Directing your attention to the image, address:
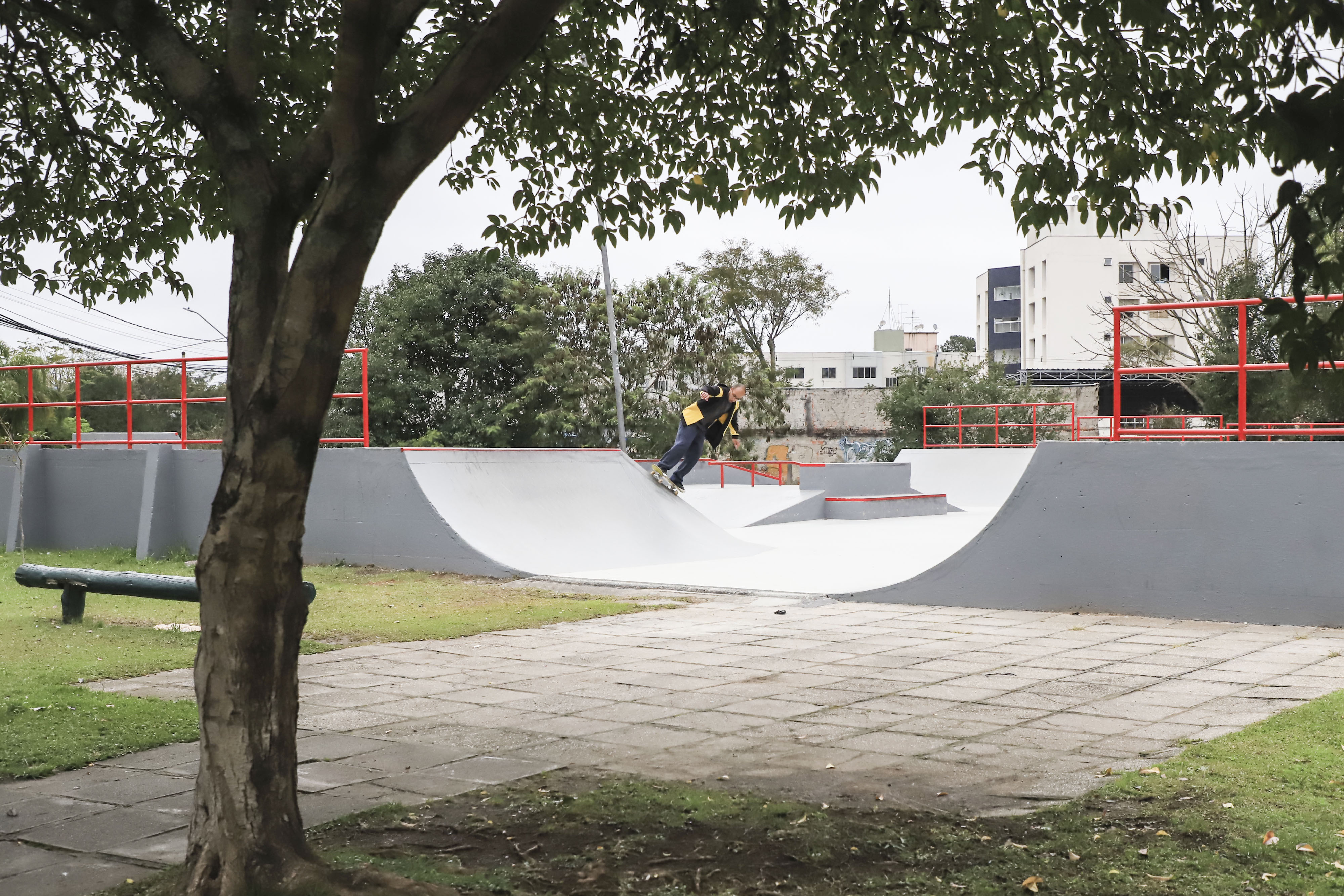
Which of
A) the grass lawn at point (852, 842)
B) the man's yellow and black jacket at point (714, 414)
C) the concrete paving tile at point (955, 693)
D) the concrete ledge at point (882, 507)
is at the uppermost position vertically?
the man's yellow and black jacket at point (714, 414)

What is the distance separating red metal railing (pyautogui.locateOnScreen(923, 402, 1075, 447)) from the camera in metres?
22.5

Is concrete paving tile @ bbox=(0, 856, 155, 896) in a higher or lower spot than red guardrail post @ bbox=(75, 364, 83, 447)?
lower

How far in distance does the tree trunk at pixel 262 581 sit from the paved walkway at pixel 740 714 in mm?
668

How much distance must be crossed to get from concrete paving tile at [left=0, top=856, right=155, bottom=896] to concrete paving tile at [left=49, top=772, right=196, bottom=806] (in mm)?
679

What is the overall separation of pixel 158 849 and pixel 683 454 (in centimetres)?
1381

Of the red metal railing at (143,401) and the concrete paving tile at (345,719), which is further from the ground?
the red metal railing at (143,401)

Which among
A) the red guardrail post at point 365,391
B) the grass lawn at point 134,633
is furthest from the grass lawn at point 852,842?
the red guardrail post at point 365,391

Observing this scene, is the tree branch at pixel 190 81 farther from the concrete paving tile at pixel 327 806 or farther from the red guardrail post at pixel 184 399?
the red guardrail post at pixel 184 399

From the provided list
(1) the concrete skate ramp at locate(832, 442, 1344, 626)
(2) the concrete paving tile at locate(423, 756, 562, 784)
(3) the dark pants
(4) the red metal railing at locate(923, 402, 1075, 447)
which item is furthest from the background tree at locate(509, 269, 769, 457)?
(2) the concrete paving tile at locate(423, 756, 562, 784)

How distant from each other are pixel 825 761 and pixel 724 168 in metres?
3.80

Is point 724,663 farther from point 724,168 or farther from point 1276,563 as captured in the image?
point 1276,563

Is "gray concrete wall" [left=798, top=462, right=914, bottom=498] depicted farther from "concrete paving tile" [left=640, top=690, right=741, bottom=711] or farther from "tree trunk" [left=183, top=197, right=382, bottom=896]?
"tree trunk" [left=183, top=197, right=382, bottom=896]

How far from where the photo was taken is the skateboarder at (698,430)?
17016 mm

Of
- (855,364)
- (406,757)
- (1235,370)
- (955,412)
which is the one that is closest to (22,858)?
(406,757)
